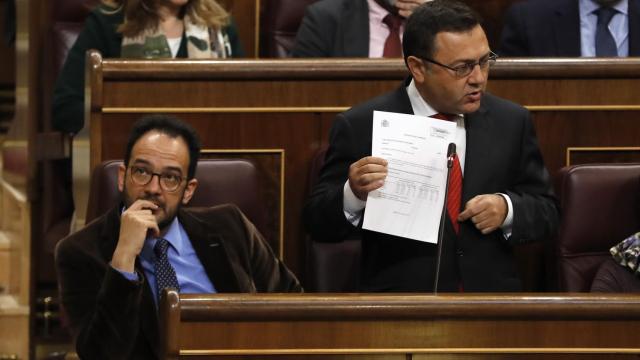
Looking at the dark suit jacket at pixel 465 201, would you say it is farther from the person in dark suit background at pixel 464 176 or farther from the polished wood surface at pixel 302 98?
the polished wood surface at pixel 302 98

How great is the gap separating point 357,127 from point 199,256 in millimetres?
172

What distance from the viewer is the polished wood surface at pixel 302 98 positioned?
51.1 inches

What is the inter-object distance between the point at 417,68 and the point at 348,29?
37cm

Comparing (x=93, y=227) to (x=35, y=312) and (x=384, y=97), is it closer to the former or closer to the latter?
(x=384, y=97)

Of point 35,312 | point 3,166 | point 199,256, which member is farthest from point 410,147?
point 3,166

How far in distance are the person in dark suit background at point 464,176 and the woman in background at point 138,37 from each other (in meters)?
0.38

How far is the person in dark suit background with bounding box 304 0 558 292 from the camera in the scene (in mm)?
1105

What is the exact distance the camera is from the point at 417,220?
1.06 metres

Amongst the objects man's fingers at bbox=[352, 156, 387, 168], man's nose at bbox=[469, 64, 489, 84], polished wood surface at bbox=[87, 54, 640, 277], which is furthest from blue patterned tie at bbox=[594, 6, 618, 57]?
man's fingers at bbox=[352, 156, 387, 168]

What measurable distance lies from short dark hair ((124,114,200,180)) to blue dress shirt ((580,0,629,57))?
58 centimetres

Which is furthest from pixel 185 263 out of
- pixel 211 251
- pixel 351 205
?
pixel 351 205

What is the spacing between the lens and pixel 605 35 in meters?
1.52

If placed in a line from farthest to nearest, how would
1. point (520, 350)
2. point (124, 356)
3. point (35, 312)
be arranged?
point (35, 312) < point (124, 356) < point (520, 350)

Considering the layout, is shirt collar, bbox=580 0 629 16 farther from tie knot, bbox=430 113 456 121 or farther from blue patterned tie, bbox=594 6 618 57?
tie knot, bbox=430 113 456 121
